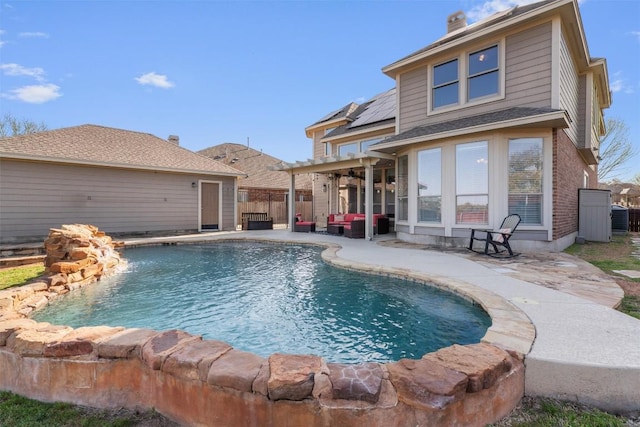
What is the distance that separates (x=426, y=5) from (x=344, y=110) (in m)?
6.22

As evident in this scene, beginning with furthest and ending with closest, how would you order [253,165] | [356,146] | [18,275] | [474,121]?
[253,165] → [356,146] → [474,121] → [18,275]

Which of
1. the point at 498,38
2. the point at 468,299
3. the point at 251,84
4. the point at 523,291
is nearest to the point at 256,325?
the point at 468,299

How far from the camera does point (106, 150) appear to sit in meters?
11.9

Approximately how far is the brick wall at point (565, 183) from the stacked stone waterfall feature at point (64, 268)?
9.55m

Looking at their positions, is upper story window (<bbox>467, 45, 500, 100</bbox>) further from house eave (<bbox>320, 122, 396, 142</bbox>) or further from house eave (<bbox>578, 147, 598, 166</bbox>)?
house eave (<bbox>578, 147, 598, 166</bbox>)

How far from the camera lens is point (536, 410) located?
6.39ft

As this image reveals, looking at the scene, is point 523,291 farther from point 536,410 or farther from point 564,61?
point 564,61

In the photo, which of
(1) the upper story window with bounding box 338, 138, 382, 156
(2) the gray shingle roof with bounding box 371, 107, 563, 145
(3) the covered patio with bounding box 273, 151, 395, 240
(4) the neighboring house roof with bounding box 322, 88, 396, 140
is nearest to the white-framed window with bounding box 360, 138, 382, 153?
(1) the upper story window with bounding box 338, 138, 382, 156

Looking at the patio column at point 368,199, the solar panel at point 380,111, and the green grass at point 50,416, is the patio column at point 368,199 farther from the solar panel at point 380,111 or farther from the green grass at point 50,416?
the green grass at point 50,416

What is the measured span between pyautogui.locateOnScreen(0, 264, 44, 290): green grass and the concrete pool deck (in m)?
5.45

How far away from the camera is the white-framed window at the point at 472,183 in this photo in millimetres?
7574

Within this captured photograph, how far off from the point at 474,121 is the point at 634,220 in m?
11.0

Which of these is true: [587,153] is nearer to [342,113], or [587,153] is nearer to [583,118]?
[583,118]

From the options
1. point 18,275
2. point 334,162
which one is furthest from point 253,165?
point 18,275
